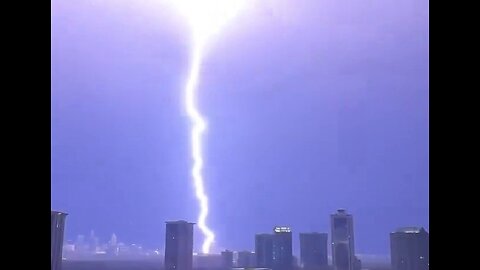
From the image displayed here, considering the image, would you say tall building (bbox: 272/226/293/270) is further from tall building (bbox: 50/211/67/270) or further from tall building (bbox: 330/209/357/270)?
tall building (bbox: 50/211/67/270)

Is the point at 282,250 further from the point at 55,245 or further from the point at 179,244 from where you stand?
the point at 55,245

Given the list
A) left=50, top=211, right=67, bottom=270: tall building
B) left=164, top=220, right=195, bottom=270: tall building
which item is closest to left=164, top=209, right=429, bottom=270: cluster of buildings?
left=164, top=220, right=195, bottom=270: tall building

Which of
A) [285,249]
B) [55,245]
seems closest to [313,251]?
[285,249]

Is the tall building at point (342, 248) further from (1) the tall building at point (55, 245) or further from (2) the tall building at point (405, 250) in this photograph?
(1) the tall building at point (55, 245)

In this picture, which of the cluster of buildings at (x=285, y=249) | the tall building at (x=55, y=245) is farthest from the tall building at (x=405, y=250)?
the tall building at (x=55, y=245)
